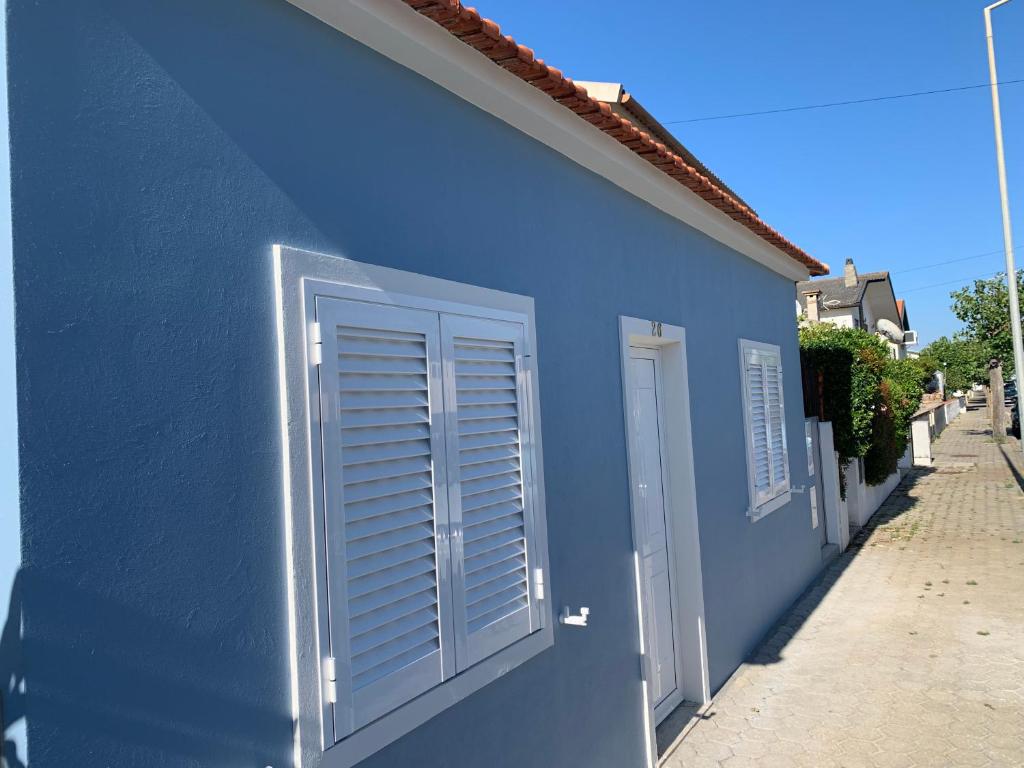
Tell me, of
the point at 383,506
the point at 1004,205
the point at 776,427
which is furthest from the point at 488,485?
the point at 1004,205

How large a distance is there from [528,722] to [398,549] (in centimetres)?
134

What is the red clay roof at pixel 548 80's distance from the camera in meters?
2.93

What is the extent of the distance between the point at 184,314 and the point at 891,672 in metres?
6.54

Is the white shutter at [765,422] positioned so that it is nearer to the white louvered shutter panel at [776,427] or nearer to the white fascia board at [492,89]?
the white louvered shutter panel at [776,427]

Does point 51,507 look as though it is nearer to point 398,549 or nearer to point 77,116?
point 77,116

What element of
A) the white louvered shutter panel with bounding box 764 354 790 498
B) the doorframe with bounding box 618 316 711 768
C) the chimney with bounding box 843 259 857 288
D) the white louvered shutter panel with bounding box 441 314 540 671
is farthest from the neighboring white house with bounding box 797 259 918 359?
the white louvered shutter panel with bounding box 441 314 540 671

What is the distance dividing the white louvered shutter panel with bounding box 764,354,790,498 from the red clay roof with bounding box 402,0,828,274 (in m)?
2.73

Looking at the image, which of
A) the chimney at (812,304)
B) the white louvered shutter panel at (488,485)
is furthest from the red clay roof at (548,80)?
the chimney at (812,304)

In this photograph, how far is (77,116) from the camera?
190cm

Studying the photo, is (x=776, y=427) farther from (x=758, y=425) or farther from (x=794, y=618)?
(x=794, y=618)

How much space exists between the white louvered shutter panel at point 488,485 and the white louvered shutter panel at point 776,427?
16.5ft

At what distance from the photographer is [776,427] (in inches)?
322

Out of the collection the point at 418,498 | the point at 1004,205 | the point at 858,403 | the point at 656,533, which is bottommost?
the point at 656,533

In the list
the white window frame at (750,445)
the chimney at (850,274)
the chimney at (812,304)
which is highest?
the chimney at (850,274)
